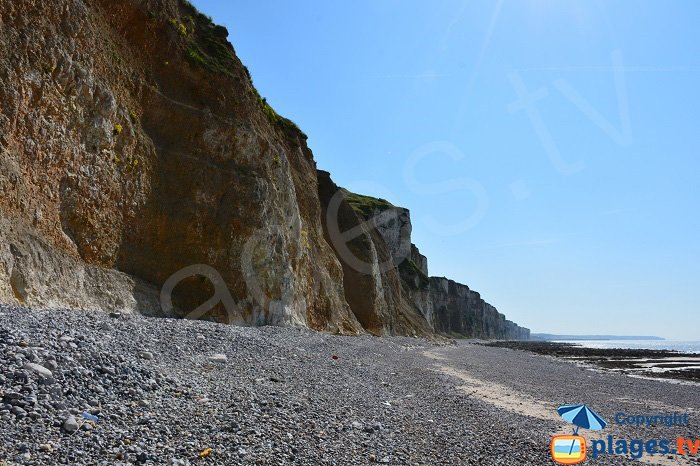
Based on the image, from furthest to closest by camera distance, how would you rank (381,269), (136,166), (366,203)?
1. (366,203)
2. (381,269)
3. (136,166)

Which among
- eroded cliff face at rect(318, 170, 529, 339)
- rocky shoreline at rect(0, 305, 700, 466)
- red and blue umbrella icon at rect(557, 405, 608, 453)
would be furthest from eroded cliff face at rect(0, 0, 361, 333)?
eroded cliff face at rect(318, 170, 529, 339)

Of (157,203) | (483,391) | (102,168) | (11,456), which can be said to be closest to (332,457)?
(11,456)

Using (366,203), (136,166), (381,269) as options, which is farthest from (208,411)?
(366,203)

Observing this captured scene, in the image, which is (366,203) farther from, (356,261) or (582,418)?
(582,418)

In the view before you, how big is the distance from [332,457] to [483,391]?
11090 mm

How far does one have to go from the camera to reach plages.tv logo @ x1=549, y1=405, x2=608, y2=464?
7949 millimetres

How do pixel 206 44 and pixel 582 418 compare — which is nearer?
pixel 582 418

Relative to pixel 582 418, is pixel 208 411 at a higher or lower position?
higher

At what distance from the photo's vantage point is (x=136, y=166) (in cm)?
2303

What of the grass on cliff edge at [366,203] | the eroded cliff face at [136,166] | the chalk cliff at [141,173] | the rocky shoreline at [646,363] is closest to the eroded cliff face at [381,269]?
the grass on cliff edge at [366,203]

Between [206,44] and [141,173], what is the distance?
1280 centimetres

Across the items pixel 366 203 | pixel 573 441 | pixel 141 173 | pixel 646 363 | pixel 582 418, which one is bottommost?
pixel 646 363

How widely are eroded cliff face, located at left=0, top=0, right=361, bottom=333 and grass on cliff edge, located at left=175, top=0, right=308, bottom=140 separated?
0.38ft

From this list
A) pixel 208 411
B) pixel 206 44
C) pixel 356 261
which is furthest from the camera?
pixel 356 261
